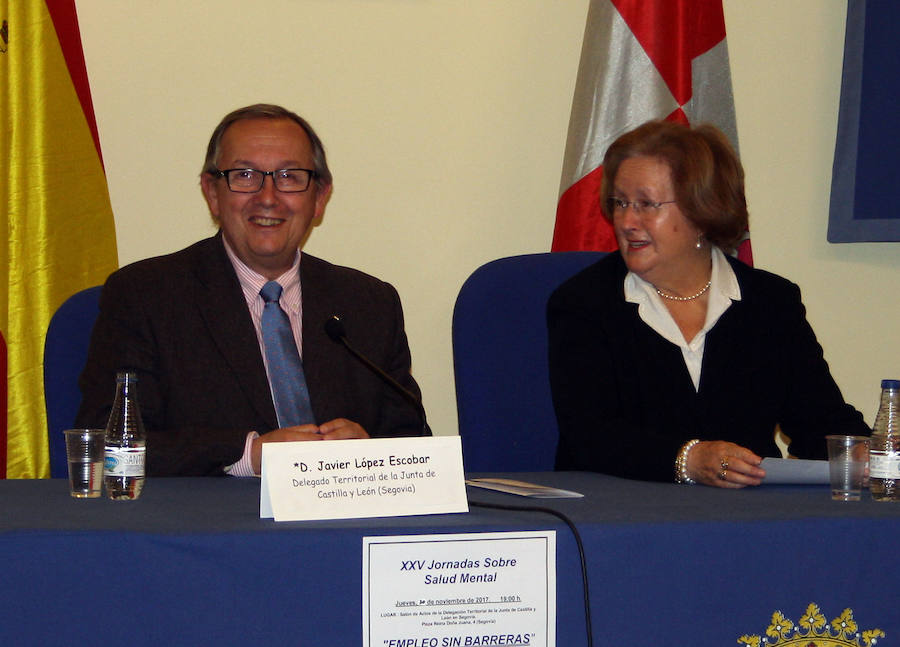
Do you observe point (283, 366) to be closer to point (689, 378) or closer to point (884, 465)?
point (689, 378)

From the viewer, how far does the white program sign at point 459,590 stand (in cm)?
137

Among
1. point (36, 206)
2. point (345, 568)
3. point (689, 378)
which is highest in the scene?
point (36, 206)

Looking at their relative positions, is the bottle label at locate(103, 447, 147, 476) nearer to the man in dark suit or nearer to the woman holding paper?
the man in dark suit

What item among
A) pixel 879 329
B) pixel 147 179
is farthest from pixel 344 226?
pixel 879 329

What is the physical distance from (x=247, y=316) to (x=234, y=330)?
0.15ft

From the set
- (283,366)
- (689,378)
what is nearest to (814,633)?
(689,378)

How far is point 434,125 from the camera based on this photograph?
3.27 m

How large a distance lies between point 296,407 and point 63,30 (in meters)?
1.28

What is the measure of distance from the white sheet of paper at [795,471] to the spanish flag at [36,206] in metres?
1.79

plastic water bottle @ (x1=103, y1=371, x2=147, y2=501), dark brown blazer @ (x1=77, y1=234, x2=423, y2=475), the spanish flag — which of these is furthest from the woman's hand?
the spanish flag

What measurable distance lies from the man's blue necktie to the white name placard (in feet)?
2.75

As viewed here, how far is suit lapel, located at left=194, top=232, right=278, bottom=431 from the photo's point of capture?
2.30 m

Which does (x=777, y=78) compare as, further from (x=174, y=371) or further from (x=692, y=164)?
(x=174, y=371)

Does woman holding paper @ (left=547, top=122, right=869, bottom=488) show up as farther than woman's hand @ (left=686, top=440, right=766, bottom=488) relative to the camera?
Yes
